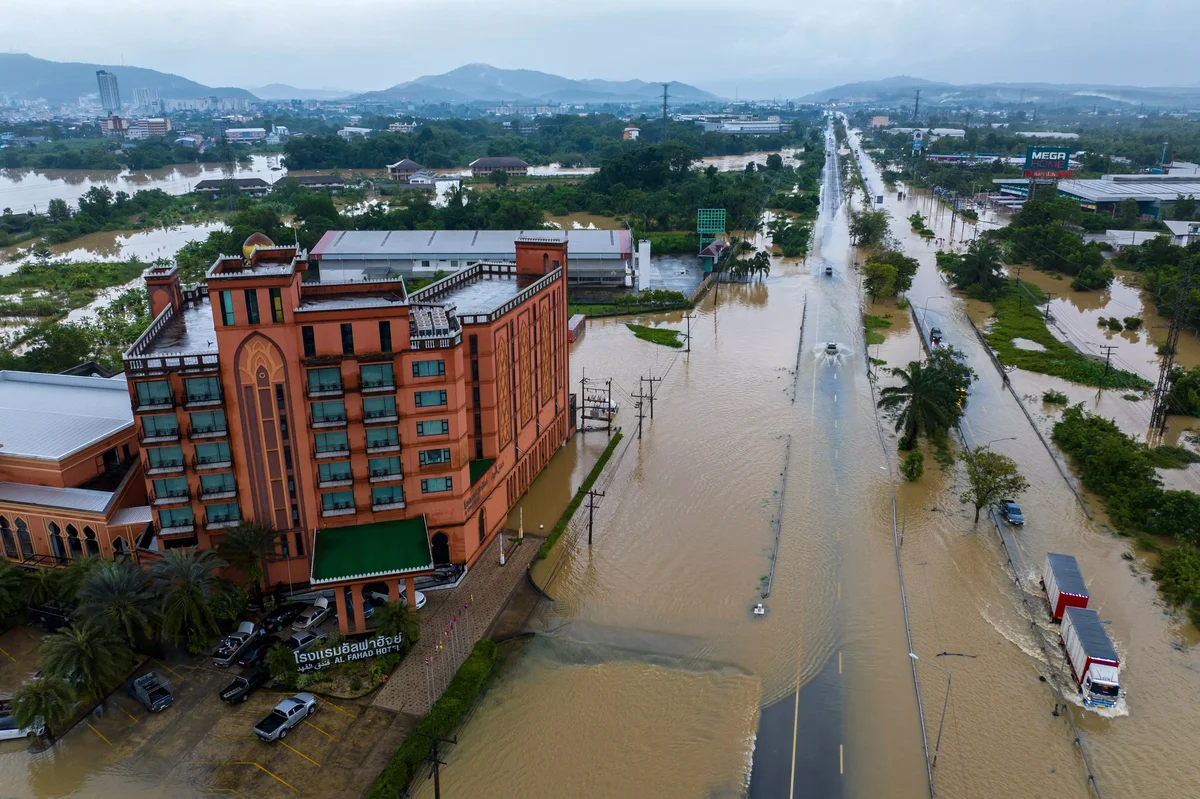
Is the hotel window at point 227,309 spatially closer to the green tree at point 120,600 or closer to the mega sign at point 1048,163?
the green tree at point 120,600

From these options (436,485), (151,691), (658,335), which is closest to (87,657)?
(151,691)

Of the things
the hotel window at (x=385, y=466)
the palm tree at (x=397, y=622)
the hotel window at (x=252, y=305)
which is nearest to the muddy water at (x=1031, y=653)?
the palm tree at (x=397, y=622)

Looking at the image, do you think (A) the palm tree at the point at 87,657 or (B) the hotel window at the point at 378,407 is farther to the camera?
(B) the hotel window at the point at 378,407

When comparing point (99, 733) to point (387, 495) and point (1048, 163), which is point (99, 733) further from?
point (1048, 163)

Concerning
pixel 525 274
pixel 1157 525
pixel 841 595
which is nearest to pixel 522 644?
pixel 841 595

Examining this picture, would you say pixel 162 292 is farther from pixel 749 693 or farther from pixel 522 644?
pixel 749 693

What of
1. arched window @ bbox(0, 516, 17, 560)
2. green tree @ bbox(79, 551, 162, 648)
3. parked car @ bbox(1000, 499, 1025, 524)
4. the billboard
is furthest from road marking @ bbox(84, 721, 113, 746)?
the billboard
